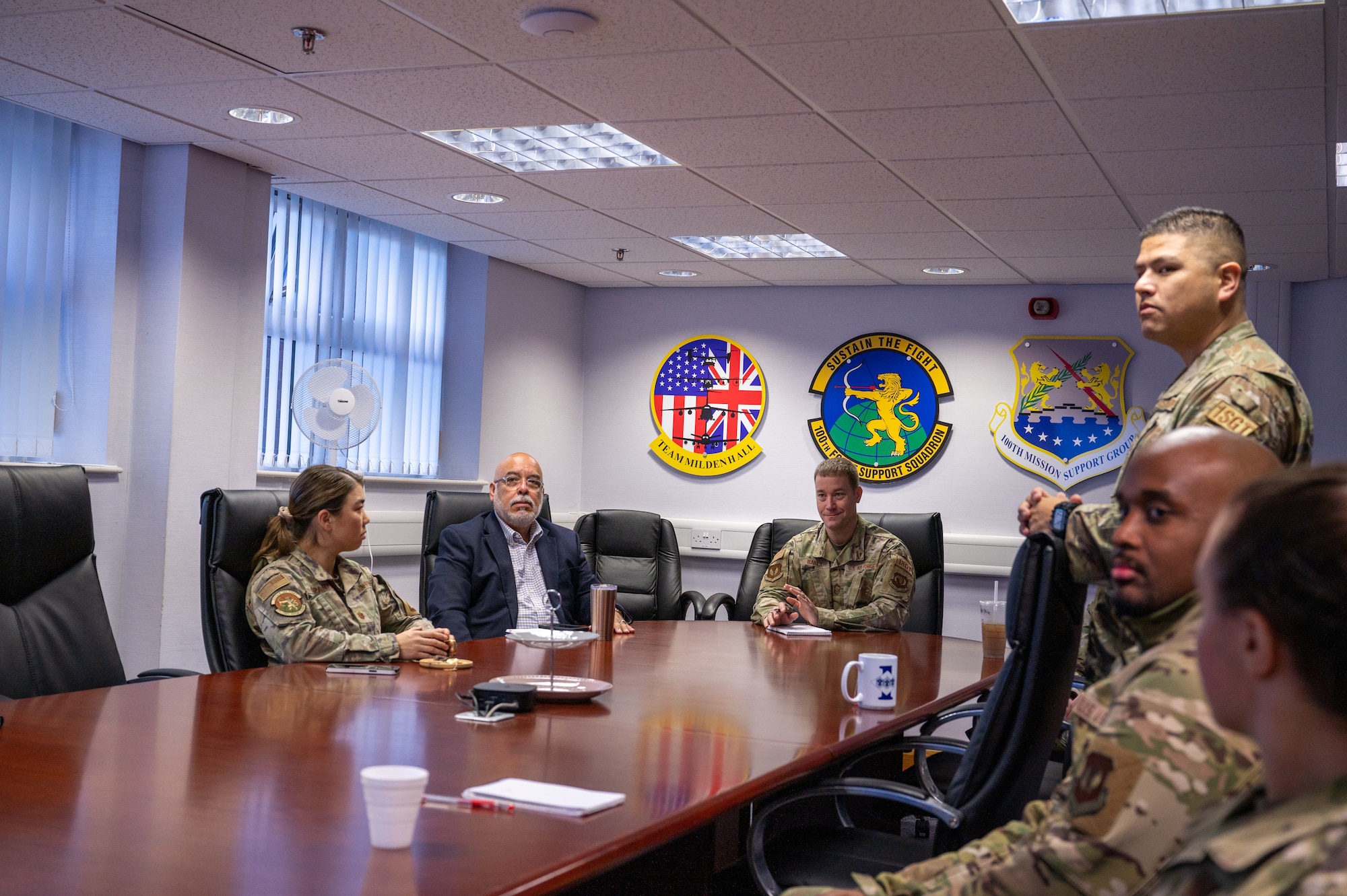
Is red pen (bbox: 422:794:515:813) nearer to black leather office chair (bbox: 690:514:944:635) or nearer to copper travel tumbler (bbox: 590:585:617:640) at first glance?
copper travel tumbler (bbox: 590:585:617:640)

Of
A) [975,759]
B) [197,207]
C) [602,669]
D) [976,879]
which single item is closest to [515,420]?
[197,207]

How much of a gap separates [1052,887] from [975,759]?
29.3 inches

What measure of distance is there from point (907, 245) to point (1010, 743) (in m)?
3.92

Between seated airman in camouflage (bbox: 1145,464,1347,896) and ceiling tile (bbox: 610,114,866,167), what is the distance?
3.06 m

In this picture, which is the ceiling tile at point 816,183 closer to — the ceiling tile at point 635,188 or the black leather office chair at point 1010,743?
the ceiling tile at point 635,188

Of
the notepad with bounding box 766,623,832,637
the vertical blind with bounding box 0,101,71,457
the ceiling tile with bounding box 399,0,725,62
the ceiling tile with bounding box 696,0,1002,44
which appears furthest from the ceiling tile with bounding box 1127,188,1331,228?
the vertical blind with bounding box 0,101,71,457

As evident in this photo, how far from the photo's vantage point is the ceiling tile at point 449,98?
355 cm

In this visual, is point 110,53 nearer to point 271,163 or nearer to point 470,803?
point 271,163

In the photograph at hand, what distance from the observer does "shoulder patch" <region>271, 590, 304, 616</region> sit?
296 centimetres

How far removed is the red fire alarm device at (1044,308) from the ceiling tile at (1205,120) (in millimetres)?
2564

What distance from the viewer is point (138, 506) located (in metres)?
4.52

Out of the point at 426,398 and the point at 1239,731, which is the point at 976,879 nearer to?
the point at 1239,731

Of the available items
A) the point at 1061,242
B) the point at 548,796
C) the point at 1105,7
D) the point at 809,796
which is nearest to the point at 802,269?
the point at 1061,242

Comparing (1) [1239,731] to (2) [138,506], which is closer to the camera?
(1) [1239,731]
